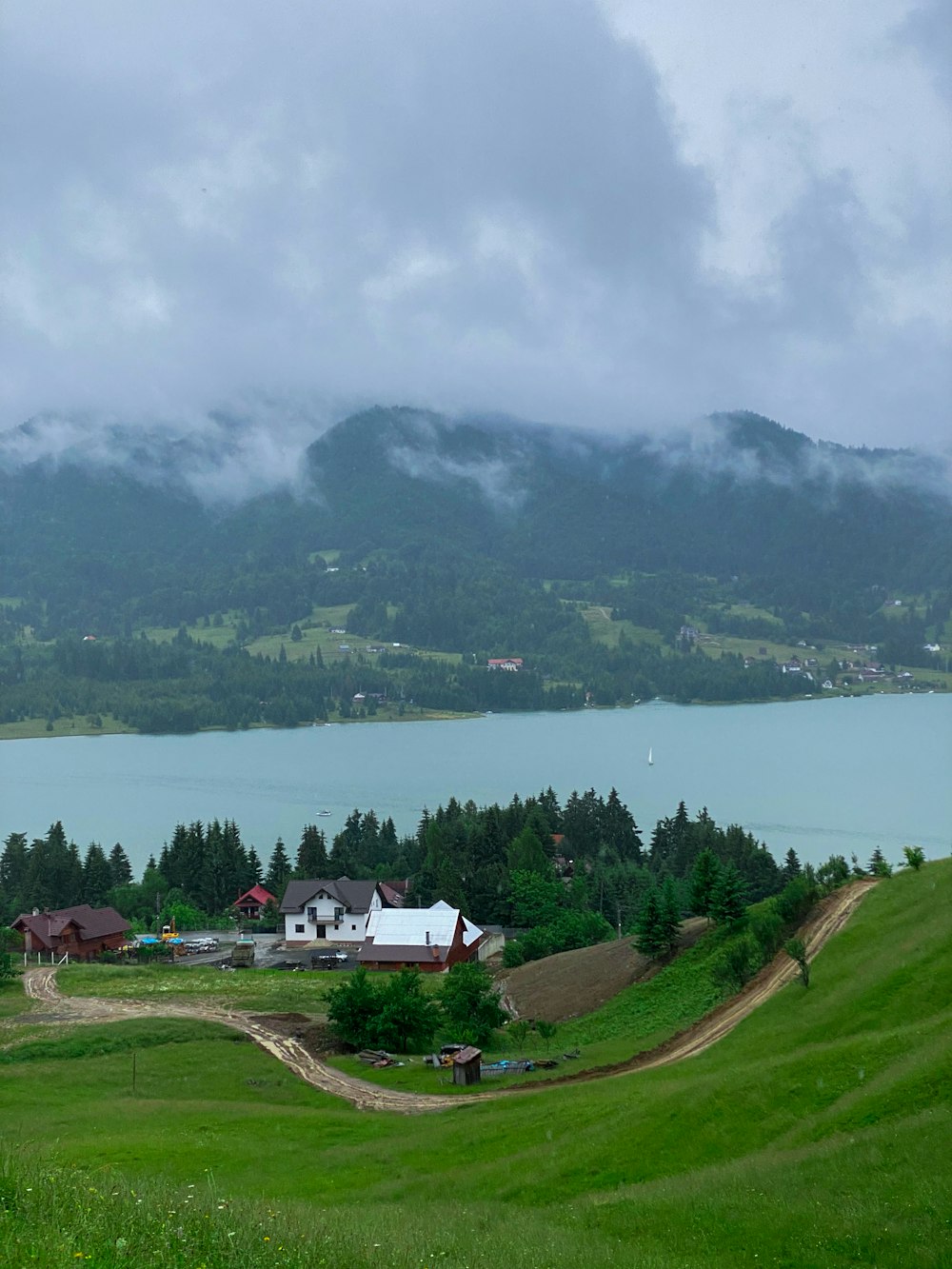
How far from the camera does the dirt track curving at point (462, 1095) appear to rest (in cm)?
2870

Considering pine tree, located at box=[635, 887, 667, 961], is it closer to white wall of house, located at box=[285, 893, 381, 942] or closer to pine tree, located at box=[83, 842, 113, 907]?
white wall of house, located at box=[285, 893, 381, 942]

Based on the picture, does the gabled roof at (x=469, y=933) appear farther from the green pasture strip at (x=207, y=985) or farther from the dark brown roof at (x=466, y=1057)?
the dark brown roof at (x=466, y=1057)

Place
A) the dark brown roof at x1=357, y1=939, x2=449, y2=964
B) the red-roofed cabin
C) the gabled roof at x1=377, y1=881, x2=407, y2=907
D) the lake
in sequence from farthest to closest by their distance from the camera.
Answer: the lake, the red-roofed cabin, the gabled roof at x1=377, y1=881, x2=407, y2=907, the dark brown roof at x1=357, y1=939, x2=449, y2=964

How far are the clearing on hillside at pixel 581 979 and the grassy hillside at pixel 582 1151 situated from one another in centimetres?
1006

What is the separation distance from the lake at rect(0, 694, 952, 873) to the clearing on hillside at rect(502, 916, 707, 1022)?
4936cm

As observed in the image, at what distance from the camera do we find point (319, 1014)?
41.8 meters

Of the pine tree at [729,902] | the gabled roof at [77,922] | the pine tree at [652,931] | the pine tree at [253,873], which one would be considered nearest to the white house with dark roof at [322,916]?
the gabled roof at [77,922]

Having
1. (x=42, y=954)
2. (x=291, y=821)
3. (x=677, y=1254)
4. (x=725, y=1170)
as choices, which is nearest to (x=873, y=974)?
(x=725, y=1170)

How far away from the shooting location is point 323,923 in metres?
64.2

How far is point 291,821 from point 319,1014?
73.1 metres

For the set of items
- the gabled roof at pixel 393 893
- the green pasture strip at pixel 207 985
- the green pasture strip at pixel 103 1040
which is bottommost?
Result: the green pasture strip at pixel 207 985

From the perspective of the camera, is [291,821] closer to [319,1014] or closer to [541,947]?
[541,947]

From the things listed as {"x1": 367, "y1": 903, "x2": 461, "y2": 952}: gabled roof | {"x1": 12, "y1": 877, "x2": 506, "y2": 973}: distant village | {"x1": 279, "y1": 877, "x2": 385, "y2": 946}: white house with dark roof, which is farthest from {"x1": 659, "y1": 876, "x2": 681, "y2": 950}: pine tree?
{"x1": 279, "y1": 877, "x2": 385, "y2": 946}: white house with dark roof

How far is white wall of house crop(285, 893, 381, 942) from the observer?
64125 mm
